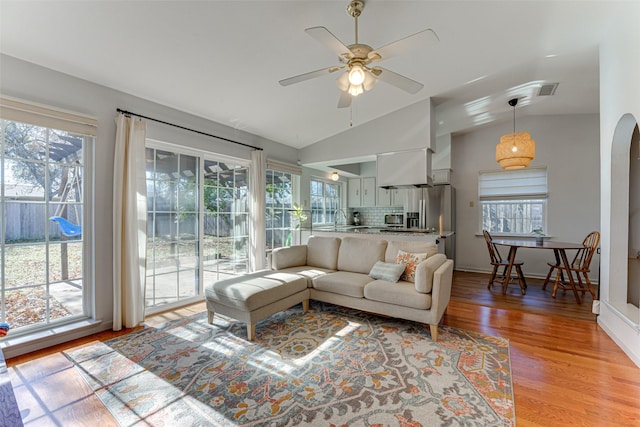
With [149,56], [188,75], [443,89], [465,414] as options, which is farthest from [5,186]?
[443,89]

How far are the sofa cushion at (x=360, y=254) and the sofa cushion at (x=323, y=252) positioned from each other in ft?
0.30

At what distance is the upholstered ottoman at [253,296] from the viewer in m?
2.70

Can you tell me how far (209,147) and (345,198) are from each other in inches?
175

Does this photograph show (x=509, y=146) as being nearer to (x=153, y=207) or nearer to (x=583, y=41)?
(x=583, y=41)

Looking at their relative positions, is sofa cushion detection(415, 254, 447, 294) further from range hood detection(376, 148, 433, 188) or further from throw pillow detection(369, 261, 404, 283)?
range hood detection(376, 148, 433, 188)

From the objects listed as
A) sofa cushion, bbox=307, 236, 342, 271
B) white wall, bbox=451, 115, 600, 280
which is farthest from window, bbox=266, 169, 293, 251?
white wall, bbox=451, 115, 600, 280

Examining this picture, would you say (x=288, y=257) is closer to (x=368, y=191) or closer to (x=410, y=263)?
(x=410, y=263)

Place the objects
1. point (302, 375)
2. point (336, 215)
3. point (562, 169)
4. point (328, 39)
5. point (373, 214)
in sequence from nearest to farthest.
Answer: point (328, 39), point (302, 375), point (562, 169), point (336, 215), point (373, 214)

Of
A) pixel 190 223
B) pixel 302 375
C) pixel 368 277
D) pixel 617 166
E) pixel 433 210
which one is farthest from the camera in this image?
pixel 433 210

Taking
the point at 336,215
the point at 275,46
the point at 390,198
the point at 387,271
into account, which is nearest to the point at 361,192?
the point at 390,198

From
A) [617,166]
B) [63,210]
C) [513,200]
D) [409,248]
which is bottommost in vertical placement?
[409,248]

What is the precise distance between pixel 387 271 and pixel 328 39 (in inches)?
94.1

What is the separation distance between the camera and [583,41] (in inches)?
117

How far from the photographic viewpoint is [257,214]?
459 cm
